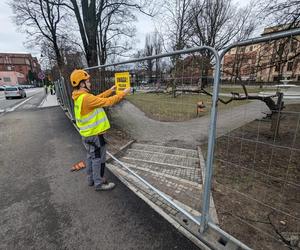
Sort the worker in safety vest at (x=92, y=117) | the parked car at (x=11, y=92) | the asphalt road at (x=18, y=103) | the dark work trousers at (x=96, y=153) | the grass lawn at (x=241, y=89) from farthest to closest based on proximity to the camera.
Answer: the parked car at (x=11, y=92) < the asphalt road at (x=18, y=103) < the dark work trousers at (x=96, y=153) < the worker in safety vest at (x=92, y=117) < the grass lawn at (x=241, y=89)

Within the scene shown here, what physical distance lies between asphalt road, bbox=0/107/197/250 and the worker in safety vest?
0.43 m

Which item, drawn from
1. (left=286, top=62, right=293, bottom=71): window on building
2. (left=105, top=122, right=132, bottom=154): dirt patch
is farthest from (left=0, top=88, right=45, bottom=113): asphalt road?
(left=286, top=62, right=293, bottom=71): window on building

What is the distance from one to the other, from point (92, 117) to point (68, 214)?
1409 mm

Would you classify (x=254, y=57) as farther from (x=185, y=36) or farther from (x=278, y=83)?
(x=185, y=36)

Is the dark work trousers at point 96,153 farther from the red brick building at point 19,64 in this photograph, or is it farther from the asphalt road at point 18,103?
the red brick building at point 19,64

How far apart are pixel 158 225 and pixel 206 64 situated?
2.15m

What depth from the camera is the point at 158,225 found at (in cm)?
224

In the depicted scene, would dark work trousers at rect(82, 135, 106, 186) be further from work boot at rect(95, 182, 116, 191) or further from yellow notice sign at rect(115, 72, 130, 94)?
yellow notice sign at rect(115, 72, 130, 94)

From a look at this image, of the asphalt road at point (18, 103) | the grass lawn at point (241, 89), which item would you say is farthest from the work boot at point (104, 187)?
the asphalt road at point (18, 103)

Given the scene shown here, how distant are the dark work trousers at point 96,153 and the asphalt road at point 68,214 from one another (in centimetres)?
29

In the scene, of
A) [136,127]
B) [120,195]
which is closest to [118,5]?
[136,127]

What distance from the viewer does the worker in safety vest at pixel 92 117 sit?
95.8 inches

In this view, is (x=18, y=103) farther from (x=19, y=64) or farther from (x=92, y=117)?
(x=19, y=64)

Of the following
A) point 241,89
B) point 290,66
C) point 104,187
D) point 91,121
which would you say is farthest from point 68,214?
point 290,66
